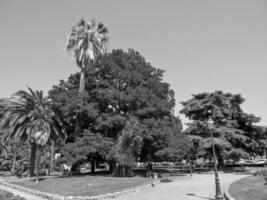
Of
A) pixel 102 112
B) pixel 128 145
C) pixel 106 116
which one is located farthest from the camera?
pixel 102 112

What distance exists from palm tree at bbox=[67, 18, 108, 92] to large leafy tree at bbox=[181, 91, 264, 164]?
1879cm

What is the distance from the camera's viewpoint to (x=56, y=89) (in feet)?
95.7

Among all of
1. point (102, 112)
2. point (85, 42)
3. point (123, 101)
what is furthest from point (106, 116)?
point (85, 42)

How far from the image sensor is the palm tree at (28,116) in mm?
25797

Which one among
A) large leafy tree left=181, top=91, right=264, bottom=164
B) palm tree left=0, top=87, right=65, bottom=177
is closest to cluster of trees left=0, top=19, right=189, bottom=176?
palm tree left=0, top=87, right=65, bottom=177

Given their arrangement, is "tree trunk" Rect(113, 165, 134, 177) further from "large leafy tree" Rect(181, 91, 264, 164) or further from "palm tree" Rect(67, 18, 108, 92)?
"large leafy tree" Rect(181, 91, 264, 164)

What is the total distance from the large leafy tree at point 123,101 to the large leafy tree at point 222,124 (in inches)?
249

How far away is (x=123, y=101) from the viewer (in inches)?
962

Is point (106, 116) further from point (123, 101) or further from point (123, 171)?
point (123, 171)

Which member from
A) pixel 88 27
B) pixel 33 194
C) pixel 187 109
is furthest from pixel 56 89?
pixel 187 109

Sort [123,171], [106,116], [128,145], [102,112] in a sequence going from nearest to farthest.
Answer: [128,145] < [123,171] < [106,116] < [102,112]

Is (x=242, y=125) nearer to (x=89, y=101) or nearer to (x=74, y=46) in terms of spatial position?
(x=89, y=101)

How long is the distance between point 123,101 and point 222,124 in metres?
18.7

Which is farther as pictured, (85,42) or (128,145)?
(85,42)
